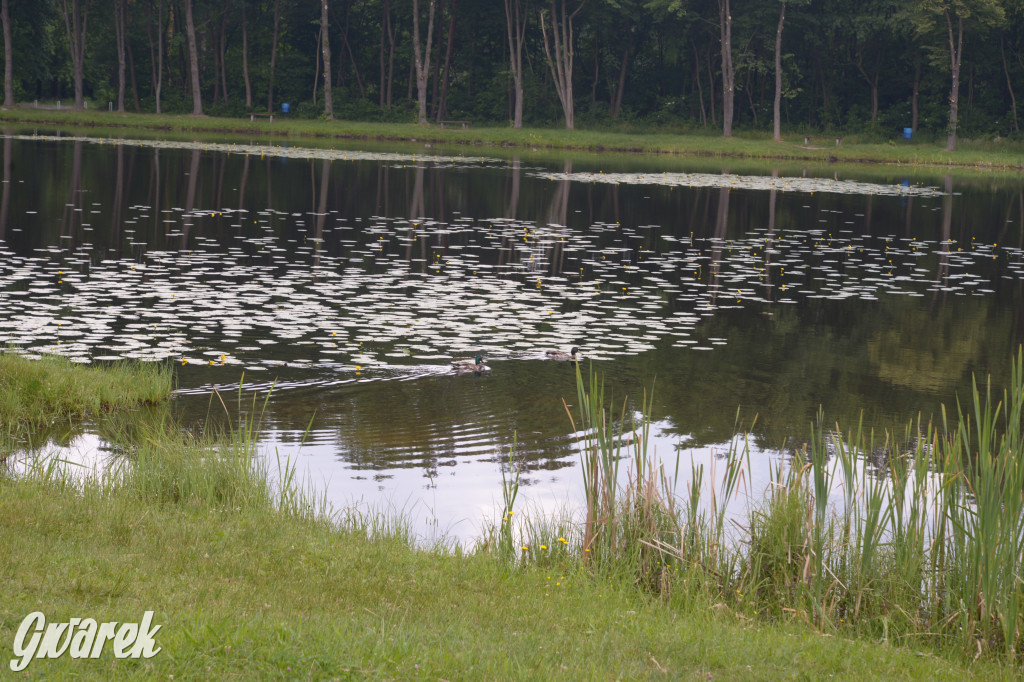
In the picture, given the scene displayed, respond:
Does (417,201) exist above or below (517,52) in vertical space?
below

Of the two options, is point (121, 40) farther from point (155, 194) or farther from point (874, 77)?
point (874, 77)

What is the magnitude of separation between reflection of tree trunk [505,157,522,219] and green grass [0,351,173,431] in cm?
1772

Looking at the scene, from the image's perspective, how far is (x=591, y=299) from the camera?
54.5 feet

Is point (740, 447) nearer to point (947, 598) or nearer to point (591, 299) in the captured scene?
point (947, 598)

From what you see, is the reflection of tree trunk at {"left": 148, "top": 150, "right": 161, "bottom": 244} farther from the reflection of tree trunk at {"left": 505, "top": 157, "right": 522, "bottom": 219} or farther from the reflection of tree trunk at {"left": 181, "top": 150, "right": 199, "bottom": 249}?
the reflection of tree trunk at {"left": 505, "top": 157, "right": 522, "bottom": 219}

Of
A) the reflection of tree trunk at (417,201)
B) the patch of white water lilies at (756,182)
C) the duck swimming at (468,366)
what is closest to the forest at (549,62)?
the patch of white water lilies at (756,182)

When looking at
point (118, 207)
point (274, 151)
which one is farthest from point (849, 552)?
point (274, 151)

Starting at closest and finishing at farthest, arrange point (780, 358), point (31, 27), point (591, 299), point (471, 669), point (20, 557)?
point (471, 669) → point (20, 557) → point (780, 358) → point (591, 299) → point (31, 27)

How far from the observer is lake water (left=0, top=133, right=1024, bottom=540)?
974 cm

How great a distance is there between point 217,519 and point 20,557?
137 cm

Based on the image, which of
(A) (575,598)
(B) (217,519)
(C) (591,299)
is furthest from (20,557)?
(C) (591,299)

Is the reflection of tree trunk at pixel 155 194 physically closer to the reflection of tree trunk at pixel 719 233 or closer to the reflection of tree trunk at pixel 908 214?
the reflection of tree trunk at pixel 719 233

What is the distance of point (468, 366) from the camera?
11617 mm

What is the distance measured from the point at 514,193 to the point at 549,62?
105 feet
